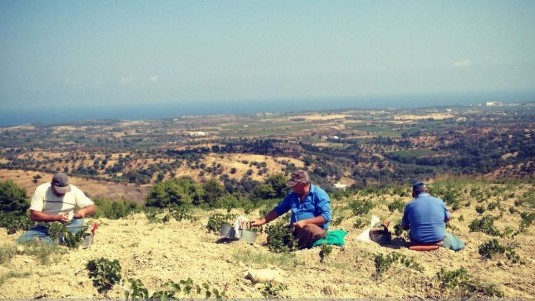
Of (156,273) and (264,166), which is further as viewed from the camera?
(264,166)

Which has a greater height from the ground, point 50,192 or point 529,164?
point 50,192

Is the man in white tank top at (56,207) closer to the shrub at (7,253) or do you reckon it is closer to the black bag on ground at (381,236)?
the shrub at (7,253)

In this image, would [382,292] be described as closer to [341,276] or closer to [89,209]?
[341,276]

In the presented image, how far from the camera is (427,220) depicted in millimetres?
7094

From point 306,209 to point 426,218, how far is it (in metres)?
2.09

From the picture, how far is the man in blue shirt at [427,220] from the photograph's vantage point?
7090 mm

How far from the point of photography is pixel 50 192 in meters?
7.42

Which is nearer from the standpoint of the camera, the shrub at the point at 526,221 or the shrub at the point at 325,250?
the shrub at the point at 325,250

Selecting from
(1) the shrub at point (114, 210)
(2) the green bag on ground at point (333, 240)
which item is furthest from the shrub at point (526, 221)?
(1) the shrub at point (114, 210)

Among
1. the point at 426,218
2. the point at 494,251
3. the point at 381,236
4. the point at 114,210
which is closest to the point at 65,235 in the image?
the point at 381,236

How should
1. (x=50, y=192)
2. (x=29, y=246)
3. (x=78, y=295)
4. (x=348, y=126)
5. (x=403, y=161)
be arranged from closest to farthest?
1. (x=78, y=295)
2. (x=29, y=246)
3. (x=50, y=192)
4. (x=403, y=161)
5. (x=348, y=126)

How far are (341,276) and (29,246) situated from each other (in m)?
5.21

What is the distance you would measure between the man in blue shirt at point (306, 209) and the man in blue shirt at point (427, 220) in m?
1.48

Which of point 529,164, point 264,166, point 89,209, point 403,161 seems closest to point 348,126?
point 403,161
